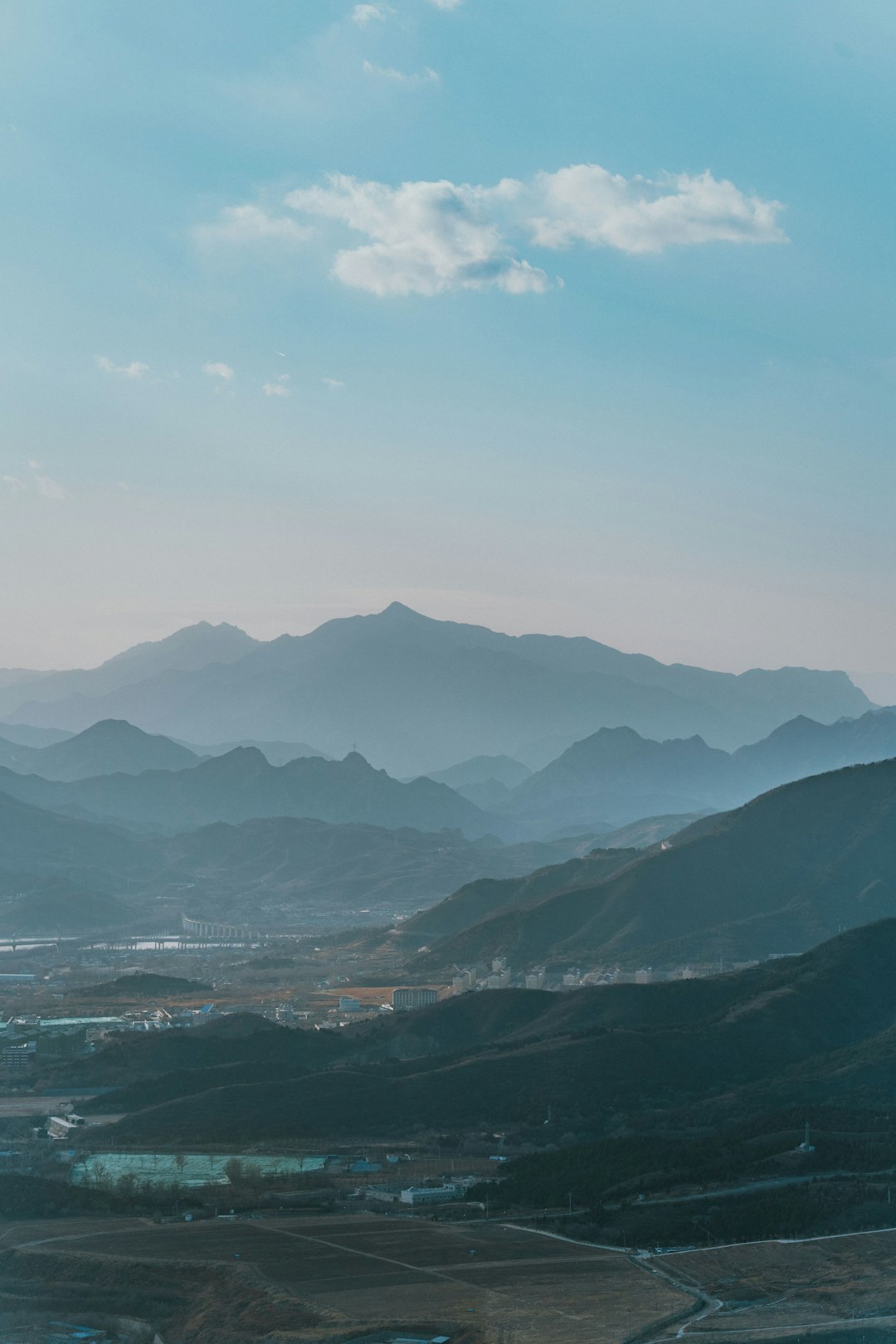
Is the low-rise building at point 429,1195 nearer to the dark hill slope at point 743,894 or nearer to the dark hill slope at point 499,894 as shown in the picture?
the dark hill slope at point 743,894

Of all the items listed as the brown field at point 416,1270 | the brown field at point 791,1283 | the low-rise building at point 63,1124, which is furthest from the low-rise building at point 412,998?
the brown field at point 791,1283

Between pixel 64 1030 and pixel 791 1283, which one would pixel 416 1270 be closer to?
pixel 791 1283

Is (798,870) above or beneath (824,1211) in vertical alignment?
above

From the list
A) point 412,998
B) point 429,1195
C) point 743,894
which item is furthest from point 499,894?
point 429,1195

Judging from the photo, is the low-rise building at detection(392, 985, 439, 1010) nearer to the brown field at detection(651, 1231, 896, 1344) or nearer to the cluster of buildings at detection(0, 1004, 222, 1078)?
the cluster of buildings at detection(0, 1004, 222, 1078)

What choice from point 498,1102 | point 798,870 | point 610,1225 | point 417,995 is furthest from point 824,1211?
point 798,870

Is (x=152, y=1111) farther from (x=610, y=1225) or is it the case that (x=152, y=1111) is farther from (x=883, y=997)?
(x=883, y=997)

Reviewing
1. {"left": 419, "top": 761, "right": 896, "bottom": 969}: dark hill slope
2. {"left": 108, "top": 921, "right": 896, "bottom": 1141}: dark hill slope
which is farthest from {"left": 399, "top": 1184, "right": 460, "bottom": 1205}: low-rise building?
{"left": 419, "top": 761, "right": 896, "bottom": 969}: dark hill slope
